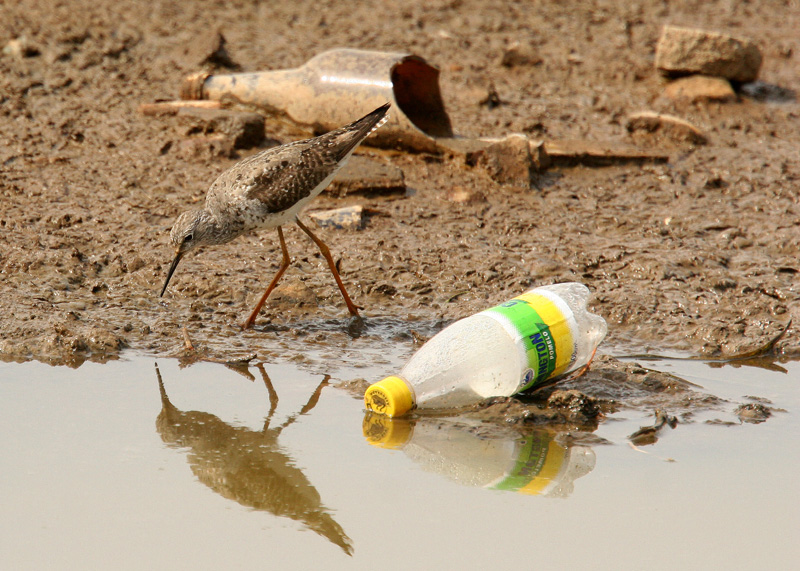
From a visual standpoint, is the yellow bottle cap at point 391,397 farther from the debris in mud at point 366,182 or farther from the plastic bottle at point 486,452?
the debris in mud at point 366,182

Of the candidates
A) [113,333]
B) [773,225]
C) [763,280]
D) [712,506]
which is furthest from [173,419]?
[773,225]

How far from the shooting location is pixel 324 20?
1050 centimetres

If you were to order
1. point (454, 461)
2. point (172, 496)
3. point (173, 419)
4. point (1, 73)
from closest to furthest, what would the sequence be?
point (172, 496)
point (454, 461)
point (173, 419)
point (1, 73)

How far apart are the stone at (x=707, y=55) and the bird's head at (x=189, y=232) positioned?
214 inches

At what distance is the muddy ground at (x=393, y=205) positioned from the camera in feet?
18.1

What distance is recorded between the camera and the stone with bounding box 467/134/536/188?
7258mm

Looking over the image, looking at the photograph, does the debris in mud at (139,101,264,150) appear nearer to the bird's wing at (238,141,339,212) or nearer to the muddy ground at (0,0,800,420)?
the muddy ground at (0,0,800,420)

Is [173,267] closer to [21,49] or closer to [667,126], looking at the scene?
[21,49]

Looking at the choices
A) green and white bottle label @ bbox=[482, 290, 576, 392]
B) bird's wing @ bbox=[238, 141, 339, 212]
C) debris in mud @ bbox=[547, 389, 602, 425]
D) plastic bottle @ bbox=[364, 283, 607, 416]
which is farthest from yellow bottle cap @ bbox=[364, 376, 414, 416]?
bird's wing @ bbox=[238, 141, 339, 212]

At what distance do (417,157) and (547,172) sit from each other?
41.7 inches

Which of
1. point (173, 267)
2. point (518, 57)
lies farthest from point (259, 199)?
point (518, 57)

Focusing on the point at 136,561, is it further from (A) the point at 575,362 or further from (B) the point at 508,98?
(B) the point at 508,98

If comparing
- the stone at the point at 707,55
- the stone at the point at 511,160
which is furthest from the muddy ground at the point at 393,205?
the stone at the point at 707,55

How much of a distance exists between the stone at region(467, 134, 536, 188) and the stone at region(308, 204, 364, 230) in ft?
3.98
